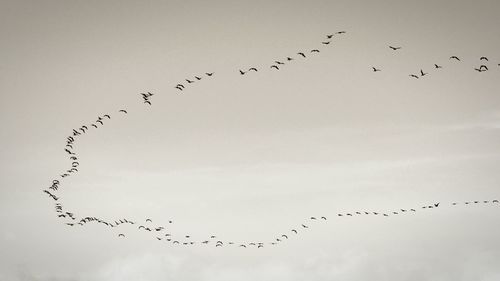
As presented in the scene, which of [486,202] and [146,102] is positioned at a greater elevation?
[146,102]

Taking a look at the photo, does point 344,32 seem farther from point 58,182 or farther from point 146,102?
point 58,182

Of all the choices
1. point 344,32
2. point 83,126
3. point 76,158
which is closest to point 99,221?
point 76,158

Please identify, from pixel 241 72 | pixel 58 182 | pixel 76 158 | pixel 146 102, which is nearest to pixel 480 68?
pixel 241 72

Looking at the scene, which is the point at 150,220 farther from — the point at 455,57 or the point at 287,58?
the point at 455,57

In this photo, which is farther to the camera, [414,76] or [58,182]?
[58,182]

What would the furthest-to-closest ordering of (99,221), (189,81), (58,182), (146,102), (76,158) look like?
1. (99,221)
2. (58,182)
3. (76,158)
4. (146,102)
5. (189,81)

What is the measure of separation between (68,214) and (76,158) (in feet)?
48.7

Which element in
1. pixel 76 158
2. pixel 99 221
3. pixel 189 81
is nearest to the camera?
pixel 189 81

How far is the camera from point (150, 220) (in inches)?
3209

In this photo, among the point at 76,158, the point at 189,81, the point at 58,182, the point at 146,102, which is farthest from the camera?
the point at 58,182

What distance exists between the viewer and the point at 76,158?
226 feet

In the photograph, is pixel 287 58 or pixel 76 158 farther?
pixel 76 158

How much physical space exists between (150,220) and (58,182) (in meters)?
15.7

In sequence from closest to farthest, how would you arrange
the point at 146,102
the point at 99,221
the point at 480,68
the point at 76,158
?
the point at 480,68
the point at 146,102
the point at 76,158
the point at 99,221
